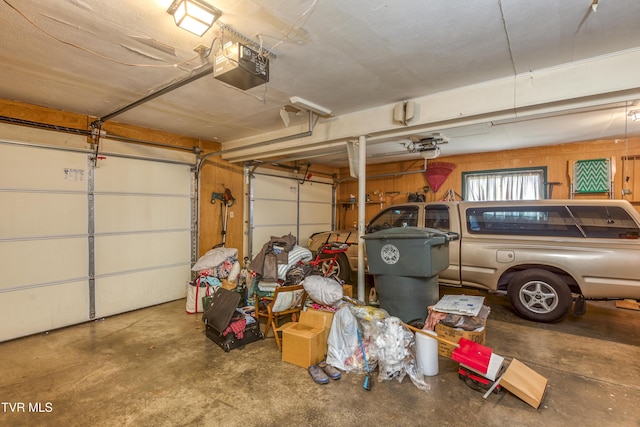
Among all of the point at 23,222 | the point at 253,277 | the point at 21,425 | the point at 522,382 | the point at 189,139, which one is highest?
the point at 189,139

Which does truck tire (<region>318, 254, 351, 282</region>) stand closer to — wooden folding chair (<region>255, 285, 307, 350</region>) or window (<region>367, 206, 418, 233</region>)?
window (<region>367, 206, 418, 233</region>)

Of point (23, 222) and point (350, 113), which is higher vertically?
point (350, 113)

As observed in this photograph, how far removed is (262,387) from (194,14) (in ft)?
9.09

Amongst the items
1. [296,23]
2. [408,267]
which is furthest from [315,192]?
[296,23]

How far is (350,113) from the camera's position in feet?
13.0

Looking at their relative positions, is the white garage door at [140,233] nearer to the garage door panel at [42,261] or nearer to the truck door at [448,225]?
the garage door panel at [42,261]

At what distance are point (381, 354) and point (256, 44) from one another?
9.02 ft

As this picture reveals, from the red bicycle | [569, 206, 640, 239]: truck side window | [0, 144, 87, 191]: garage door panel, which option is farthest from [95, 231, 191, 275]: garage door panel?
[569, 206, 640, 239]: truck side window

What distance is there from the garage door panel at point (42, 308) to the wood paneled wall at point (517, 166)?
5981mm

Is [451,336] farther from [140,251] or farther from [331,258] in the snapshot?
[140,251]

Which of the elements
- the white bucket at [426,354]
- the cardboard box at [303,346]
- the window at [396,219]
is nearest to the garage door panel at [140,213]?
the cardboard box at [303,346]

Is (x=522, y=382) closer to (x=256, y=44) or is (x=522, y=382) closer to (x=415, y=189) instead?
(x=256, y=44)

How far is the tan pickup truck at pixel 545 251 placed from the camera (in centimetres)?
345

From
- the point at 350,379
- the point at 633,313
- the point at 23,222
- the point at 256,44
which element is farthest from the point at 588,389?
the point at 23,222
